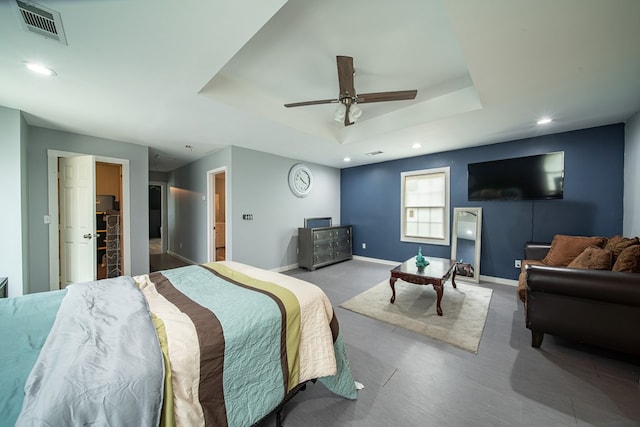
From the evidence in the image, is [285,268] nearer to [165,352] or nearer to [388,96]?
[388,96]

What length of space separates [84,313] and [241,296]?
77 cm

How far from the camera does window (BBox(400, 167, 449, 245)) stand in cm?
453

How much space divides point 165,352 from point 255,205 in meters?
3.50

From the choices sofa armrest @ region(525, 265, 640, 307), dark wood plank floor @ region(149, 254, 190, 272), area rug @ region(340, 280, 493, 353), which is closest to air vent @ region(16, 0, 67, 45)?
area rug @ region(340, 280, 493, 353)

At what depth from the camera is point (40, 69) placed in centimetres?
181

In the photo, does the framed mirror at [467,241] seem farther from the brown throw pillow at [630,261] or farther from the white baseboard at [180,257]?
the white baseboard at [180,257]

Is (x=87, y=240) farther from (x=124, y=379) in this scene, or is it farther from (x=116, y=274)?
(x=124, y=379)

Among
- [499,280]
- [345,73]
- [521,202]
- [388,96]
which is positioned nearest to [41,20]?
[345,73]

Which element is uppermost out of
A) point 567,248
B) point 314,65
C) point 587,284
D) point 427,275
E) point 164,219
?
point 314,65

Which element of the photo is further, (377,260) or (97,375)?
(377,260)

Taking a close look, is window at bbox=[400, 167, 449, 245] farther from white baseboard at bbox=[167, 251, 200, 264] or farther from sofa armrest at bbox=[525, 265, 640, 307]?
white baseboard at bbox=[167, 251, 200, 264]

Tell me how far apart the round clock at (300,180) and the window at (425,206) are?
7.01ft

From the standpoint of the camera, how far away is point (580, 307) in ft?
6.06

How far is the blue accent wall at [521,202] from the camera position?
122 inches
